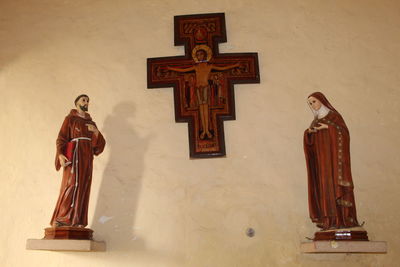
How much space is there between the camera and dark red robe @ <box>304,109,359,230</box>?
11.9 ft

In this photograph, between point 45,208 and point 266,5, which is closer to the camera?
point 45,208

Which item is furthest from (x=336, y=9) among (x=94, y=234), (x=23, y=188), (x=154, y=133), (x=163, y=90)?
(x=23, y=188)

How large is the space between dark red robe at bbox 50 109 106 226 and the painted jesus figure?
0.97 m

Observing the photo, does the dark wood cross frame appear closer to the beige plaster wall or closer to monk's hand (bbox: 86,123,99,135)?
the beige plaster wall

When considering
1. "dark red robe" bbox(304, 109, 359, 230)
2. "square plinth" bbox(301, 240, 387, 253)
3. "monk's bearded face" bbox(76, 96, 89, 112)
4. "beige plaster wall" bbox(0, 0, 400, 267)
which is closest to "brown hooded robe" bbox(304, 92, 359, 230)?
"dark red robe" bbox(304, 109, 359, 230)

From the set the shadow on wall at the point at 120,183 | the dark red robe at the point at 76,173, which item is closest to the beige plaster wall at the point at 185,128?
the shadow on wall at the point at 120,183

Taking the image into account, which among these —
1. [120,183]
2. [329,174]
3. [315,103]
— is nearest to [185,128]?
[120,183]

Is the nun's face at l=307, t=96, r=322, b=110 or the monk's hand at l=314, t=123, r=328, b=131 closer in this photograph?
the monk's hand at l=314, t=123, r=328, b=131

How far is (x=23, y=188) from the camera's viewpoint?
425cm

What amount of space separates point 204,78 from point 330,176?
5.11ft

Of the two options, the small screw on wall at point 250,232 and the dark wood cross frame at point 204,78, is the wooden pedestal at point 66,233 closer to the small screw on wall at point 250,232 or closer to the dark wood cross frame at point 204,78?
the dark wood cross frame at point 204,78

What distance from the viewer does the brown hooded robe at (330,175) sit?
143 inches

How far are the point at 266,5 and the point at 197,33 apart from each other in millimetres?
814

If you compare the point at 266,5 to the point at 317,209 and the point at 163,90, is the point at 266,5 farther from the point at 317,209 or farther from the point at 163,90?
the point at 317,209
